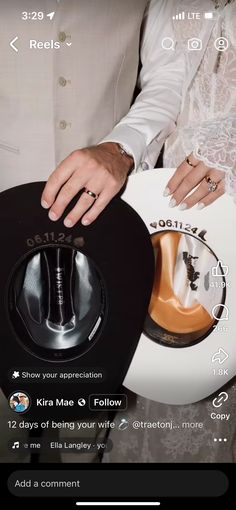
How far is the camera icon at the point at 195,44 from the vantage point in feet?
2.46

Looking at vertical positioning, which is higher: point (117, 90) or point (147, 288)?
point (117, 90)

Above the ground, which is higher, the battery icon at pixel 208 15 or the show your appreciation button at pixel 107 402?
the battery icon at pixel 208 15

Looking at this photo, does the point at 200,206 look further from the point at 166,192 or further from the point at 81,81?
the point at 81,81

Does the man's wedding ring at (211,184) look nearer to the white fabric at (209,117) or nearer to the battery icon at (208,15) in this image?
the white fabric at (209,117)

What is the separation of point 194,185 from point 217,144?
5cm

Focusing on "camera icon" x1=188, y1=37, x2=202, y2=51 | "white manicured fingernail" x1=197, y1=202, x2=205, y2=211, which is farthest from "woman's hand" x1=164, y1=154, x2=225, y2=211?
"camera icon" x1=188, y1=37, x2=202, y2=51

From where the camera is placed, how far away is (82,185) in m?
0.77

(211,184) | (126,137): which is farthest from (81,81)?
(211,184)

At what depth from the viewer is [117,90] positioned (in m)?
0.77

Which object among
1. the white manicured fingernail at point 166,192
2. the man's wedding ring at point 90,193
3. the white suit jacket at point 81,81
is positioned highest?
the white suit jacket at point 81,81

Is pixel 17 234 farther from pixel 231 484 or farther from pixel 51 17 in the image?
pixel 231 484

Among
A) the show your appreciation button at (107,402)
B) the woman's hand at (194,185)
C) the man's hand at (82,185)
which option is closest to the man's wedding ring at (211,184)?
the woman's hand at (194,185)
